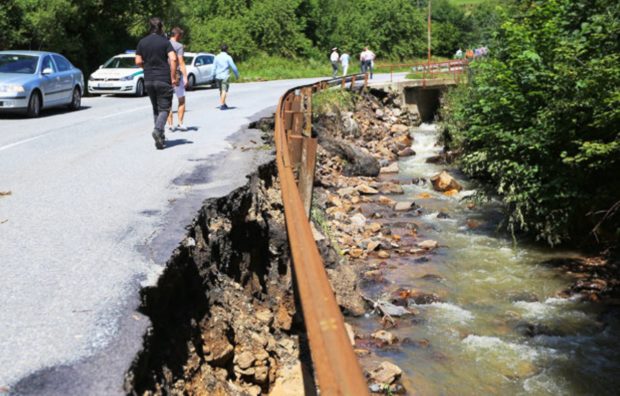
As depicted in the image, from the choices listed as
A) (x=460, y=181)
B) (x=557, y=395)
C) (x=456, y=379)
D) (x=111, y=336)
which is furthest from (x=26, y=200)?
(x=460, y=181)

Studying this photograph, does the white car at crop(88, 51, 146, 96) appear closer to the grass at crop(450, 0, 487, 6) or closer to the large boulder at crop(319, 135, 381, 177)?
the large boulder at crop(319, 135, 381, 177)

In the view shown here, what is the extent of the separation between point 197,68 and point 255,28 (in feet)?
93.5

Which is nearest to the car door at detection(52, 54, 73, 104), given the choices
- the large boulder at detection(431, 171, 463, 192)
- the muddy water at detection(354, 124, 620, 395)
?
the large boulder at detection(431, 171, 463, 192)

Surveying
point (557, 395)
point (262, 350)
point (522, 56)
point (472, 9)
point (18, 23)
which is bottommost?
point (557, 395)

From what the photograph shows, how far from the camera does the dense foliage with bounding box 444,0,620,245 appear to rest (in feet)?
34.7

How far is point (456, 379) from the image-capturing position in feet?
25.9

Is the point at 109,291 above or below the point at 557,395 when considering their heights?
above

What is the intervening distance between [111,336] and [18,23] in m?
25.4

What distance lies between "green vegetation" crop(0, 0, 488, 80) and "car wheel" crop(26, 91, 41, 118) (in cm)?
1012

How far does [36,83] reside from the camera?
16328 millimetres

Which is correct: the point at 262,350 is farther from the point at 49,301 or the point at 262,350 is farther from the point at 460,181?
the point at 460,181

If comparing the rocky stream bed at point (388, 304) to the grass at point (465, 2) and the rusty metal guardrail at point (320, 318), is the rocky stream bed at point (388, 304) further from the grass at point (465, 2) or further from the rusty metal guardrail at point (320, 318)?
the grass at point (465, 2)

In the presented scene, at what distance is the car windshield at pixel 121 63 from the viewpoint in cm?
2438

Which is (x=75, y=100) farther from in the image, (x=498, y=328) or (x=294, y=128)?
(x=498, y=328)
